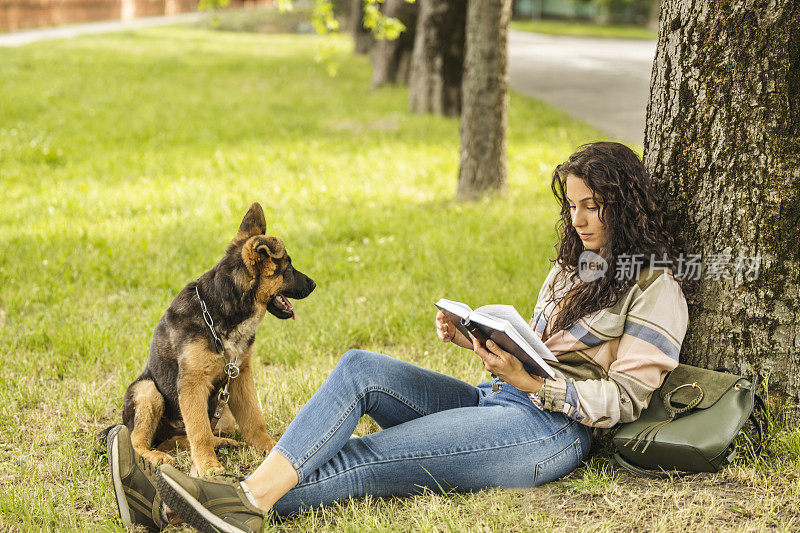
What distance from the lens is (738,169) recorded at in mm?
3211

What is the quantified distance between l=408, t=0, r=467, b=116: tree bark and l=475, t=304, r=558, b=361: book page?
33.5 feet

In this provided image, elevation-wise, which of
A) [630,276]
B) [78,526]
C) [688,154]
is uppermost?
[688,154]

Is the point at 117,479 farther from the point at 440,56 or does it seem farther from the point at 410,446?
the point at 440,56

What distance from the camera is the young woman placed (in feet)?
9.56

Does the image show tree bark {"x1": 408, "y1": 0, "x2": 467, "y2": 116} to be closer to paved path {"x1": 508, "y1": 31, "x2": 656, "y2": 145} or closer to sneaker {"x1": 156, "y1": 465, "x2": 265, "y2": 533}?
paved path {"x1": 508, "y1": 31, "x2": 656, "y2": 145}

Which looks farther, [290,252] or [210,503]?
[290,252]

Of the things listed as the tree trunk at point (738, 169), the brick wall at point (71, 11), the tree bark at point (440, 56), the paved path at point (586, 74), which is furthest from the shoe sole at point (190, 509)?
the brick wall at point (71, 11)

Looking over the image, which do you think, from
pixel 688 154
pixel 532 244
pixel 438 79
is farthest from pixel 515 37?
pixel 688 154

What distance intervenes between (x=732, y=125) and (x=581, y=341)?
1157mm

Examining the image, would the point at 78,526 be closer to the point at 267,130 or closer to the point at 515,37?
the point at 267,130

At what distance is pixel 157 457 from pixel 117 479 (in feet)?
1.82

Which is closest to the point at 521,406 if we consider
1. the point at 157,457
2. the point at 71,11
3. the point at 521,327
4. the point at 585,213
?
the point at 521,327

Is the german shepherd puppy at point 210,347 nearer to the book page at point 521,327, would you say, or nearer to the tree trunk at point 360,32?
the book page at point 521,327

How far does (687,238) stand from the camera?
3.40 metres
